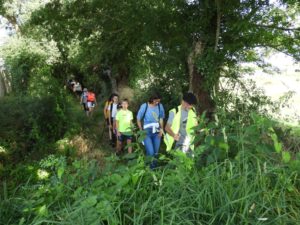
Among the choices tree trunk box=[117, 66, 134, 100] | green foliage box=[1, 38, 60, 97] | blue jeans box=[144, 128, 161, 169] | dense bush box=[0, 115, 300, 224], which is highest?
green foliage box=[1, 38, 60, 97]

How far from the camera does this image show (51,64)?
2419cm

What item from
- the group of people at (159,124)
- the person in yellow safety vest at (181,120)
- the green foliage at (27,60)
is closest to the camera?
the group of people at (159,124)

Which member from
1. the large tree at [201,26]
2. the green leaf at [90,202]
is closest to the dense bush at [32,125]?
the large tree at [201,26]

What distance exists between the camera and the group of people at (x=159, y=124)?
3.72 m

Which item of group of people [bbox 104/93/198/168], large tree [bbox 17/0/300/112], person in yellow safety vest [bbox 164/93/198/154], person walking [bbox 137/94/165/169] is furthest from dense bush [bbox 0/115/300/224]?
large tree [bbox 17/0/300/112]

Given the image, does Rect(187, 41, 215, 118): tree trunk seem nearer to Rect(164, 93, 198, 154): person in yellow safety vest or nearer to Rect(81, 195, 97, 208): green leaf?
Rect(164, 93, 198, 154): person in yellow safety vest

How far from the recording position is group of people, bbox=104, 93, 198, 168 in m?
3.72

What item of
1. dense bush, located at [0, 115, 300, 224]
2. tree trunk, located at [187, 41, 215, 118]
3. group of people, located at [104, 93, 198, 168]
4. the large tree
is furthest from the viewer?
tree trunk, located at [187, 41, 215, 118]

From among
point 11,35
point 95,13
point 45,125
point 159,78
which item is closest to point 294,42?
point 159,78

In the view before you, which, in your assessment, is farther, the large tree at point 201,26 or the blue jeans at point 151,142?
the large tree at point 201,26

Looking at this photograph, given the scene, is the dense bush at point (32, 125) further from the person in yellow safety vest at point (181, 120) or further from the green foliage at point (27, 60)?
the green foliage at point (27, 60)

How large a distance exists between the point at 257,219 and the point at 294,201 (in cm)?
40

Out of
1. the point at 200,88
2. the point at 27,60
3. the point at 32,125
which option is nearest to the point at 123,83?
the point at 32,125

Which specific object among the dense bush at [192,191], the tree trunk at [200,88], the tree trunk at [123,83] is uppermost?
the tree trunk at [123,83]
